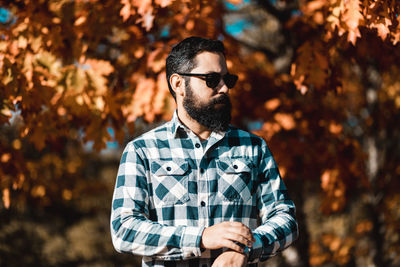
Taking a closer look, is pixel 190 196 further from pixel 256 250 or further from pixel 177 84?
pixel 177 84

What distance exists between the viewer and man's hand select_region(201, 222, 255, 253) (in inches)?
70.1

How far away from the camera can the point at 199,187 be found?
81.5 inches

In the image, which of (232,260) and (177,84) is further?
(177,84)

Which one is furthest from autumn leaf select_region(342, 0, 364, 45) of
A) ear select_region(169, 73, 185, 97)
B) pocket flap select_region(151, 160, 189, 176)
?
pocket flap select_region(151, 160, 189, 176)

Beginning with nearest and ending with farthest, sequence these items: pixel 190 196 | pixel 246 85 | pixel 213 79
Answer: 1. pixel 190 196
2. pixel 213 79
3. pixel 246 85

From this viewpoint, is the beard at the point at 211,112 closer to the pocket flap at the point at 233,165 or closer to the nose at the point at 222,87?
the nose at the point at 222,87

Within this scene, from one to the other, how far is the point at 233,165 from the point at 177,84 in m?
0.54

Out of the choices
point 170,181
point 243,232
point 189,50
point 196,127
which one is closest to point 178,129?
point 196,127

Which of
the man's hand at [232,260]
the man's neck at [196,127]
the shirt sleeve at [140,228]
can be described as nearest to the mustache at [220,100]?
the man's neck at [196,127]

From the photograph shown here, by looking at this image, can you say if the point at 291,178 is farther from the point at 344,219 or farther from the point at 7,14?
the point at 344,219

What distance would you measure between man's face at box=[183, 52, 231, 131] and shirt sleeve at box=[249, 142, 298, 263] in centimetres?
30

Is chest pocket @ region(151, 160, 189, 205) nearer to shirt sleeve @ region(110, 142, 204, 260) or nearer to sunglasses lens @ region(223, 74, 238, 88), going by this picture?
shirt sleeve @ region(110, 142, 204, 260)

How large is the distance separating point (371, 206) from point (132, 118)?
4054mm

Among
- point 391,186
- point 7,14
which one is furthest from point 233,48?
point 391,186
